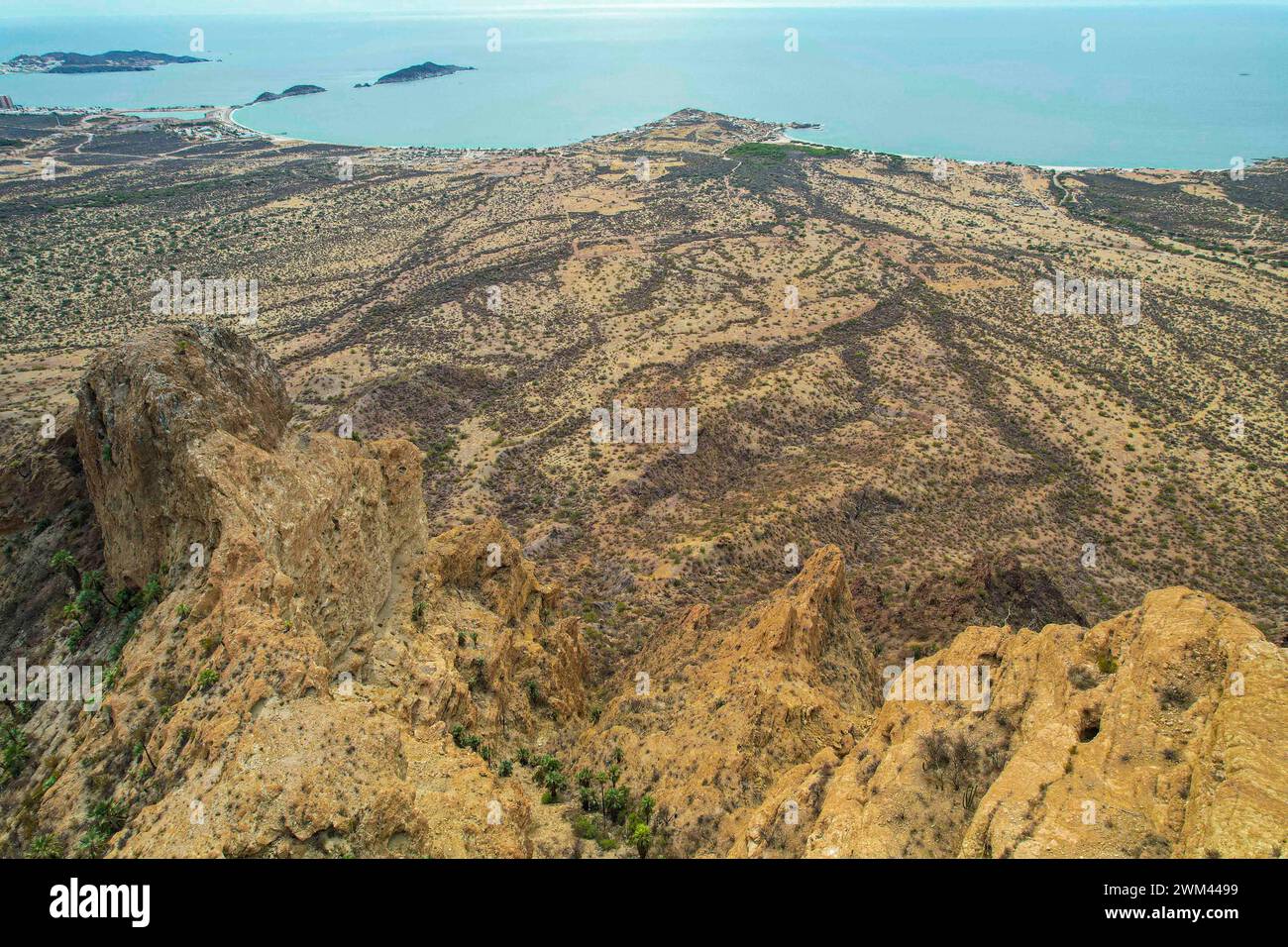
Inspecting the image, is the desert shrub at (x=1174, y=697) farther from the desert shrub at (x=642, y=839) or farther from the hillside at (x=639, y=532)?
the desert shrub at (x=642, y=839)

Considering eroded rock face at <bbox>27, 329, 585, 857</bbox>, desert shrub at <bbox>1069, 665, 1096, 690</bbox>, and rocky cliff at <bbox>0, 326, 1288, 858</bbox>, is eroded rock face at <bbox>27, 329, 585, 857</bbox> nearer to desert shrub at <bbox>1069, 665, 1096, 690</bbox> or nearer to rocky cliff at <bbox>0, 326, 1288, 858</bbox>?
rocky cliff at <bbox>0, 326, 1288, 858</bbox>

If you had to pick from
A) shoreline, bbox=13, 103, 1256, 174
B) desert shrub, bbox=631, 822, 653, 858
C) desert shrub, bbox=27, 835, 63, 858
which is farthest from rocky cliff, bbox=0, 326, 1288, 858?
shoreline, bbox=13, 103, 1256, 174

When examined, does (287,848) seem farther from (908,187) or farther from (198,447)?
(908,187)

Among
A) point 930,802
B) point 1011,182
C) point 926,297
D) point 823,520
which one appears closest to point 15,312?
point 823,520

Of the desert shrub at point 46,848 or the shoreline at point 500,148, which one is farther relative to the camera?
the shoreline at point 500,148

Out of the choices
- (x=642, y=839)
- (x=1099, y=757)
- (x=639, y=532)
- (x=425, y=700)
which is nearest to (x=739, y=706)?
(x=642, y=839)

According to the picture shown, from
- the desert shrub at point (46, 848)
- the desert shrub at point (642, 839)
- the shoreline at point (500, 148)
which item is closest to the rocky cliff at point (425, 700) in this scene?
the desert shrub at point (46, 848)
